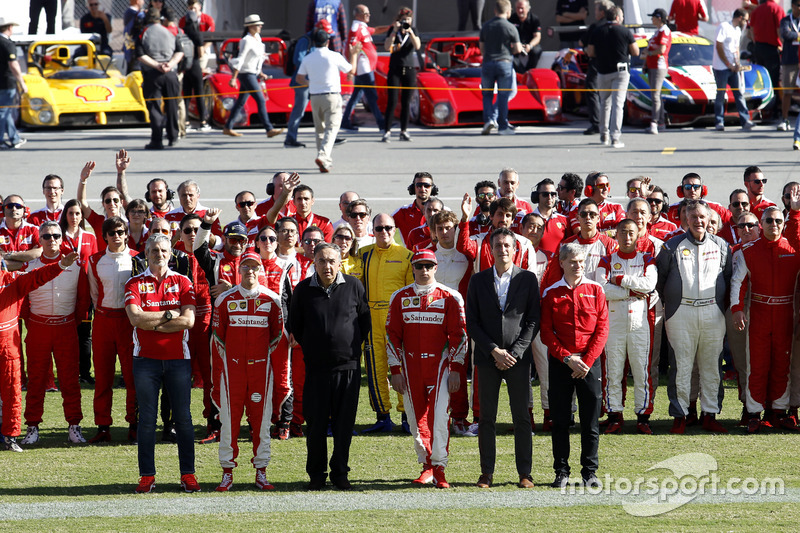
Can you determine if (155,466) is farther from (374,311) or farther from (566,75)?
(566,75)

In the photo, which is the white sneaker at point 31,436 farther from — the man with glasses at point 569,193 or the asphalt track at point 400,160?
the asphalt track at point 400,160

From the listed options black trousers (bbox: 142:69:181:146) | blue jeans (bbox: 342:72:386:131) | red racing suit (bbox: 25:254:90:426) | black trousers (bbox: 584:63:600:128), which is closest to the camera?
red racing suit (bbox: 25:254:90:426)

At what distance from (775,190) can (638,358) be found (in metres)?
7.56

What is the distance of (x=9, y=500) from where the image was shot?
7.52m

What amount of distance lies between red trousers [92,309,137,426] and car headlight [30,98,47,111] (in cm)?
1318

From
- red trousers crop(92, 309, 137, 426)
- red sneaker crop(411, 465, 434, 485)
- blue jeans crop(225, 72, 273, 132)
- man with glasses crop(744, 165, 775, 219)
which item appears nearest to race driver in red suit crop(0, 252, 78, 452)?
red trousers crop(92, 309, 137, 426)

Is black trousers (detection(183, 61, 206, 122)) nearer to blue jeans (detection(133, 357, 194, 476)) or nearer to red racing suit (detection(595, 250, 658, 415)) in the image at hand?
red racing suit (detection(595, 250, 658, 415))

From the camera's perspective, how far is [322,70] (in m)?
16.3

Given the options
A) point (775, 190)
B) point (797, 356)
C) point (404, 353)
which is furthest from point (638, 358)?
point (775, 190)

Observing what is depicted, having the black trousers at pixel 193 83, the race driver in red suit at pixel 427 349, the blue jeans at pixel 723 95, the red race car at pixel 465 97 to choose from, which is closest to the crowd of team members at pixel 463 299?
the race driver in red suit at pixel 427 349

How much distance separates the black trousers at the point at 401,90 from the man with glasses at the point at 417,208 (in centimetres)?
820

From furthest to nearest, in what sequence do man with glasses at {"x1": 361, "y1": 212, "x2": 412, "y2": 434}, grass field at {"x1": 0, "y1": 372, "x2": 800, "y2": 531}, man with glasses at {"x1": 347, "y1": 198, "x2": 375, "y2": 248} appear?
man with glasses at {"x1": 347, "y1": 198, "x2": 375, "y2": 248} → man with glasses at {"x1": 361, "y1": 212, "x2": 412, "y2": 434} → grass field at {"x1": 0, "y1": 372, "x2": 800, "y2": 531}

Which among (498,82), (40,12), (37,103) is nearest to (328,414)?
(498,82)

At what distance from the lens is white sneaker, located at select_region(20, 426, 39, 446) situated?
8883 millimetres
